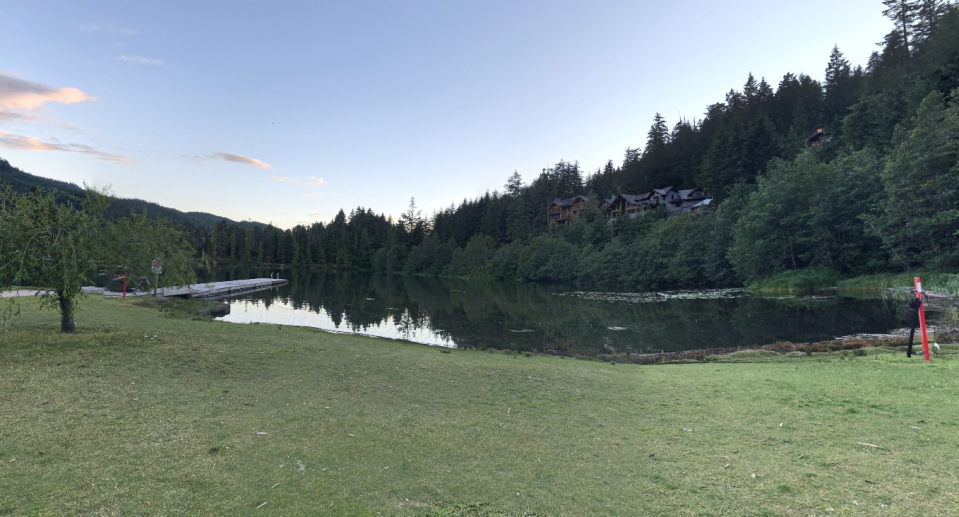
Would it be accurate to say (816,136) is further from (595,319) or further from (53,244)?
(53,244)

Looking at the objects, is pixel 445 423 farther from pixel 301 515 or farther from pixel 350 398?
pixel 301 515

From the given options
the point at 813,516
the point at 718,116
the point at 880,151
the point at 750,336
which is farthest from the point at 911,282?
the point at 718,116

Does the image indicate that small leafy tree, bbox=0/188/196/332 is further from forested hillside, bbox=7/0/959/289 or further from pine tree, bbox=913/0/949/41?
pine tree, bbox=913/0/949/41

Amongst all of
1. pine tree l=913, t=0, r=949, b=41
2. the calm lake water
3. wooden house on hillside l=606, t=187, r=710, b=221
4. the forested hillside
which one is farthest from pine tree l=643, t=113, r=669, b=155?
the calm lake water

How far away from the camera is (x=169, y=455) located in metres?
4.50

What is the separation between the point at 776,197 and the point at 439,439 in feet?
168

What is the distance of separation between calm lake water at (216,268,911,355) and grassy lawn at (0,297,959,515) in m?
11.2

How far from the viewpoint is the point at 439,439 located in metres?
5.52

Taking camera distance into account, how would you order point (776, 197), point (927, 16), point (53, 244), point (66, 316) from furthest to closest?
point (927, 16) < point (776, 197) < point (66, 316) < point (53, 244)

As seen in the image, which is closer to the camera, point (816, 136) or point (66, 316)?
point (66, 316)

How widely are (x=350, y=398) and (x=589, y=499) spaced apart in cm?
434

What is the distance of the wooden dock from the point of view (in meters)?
31.4

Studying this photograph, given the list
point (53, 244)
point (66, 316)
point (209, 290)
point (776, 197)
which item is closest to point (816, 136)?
point (776, 197)

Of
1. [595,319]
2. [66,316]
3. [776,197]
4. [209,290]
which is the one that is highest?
[776,197]
